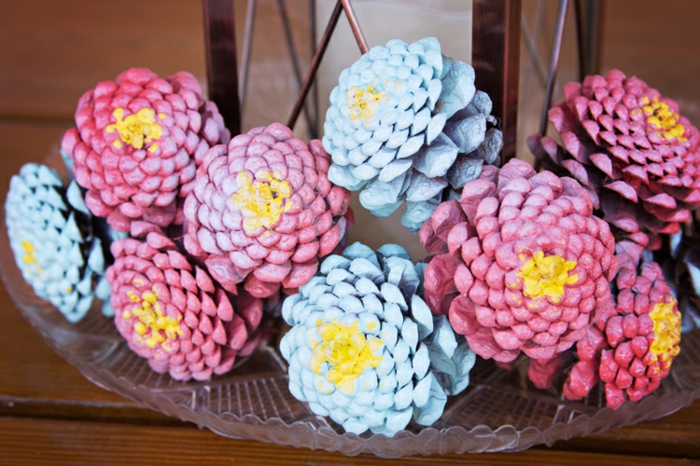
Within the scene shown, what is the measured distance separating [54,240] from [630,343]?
253mm

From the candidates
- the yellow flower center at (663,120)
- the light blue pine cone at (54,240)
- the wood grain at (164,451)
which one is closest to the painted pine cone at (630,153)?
the yellow flower center at (663,120)

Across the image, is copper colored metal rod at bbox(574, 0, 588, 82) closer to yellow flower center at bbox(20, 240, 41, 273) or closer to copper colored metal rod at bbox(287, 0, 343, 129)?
copper colored metal rod at bbox(287, 0, 343, 129)

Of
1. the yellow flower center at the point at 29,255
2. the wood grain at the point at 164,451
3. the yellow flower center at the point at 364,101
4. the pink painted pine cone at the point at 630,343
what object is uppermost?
the yellow flower center at the point at 364,101

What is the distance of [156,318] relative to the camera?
0.87 feet

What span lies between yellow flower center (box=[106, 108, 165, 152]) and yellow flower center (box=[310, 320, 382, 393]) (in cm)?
Result: 10

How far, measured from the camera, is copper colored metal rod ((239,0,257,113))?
1.04ft

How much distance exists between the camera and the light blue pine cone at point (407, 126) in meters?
0.22

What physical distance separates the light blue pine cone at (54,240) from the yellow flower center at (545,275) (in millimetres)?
197

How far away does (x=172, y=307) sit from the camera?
0.26 meters

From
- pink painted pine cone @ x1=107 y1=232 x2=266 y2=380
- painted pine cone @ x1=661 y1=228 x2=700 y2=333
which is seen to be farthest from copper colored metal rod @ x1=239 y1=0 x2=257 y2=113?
painted pine cone @ x1=661 y1=228 x2=700 y2=333

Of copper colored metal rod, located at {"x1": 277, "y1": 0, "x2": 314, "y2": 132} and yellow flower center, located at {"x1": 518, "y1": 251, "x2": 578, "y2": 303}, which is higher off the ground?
copper colored metal rod, located at {"x1": 277, "y1": 0, "x2": 314, "y2": 132}

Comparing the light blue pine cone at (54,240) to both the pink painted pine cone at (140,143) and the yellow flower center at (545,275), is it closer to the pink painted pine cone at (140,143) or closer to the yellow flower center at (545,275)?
the pink painted pine cone at (140,143)

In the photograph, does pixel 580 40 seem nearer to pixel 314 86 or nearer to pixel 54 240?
pixel 314 86

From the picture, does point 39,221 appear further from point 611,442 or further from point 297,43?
point 611,442
